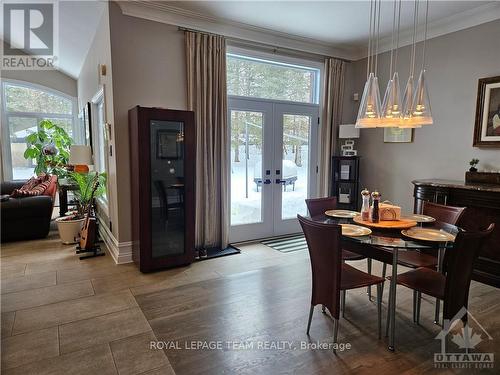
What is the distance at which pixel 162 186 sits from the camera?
373 cm

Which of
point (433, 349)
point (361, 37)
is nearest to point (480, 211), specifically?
point (433, 349)

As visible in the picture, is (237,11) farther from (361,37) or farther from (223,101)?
(361,37)

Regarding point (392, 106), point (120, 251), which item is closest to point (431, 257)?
point (392, 106)

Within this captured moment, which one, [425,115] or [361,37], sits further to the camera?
[361,37]

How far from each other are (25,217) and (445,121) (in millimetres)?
6098

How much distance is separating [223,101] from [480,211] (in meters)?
3.24

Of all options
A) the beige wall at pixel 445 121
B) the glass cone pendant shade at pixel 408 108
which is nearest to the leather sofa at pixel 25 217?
the glass cone pendant shade at pixel 408 108

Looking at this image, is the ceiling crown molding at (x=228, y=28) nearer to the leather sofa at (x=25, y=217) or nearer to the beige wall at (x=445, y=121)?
the beige wall at (x=445, y=121)

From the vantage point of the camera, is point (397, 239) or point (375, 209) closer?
point (397, 239)

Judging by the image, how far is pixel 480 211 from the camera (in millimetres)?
3393

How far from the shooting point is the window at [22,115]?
284 inches

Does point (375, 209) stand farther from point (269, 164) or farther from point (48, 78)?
point (48, 78)

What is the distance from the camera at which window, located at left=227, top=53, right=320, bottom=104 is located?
15.0 ft

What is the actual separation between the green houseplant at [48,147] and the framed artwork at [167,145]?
4132 mm
